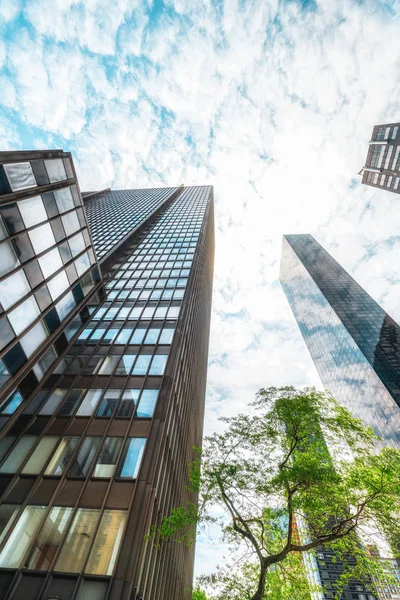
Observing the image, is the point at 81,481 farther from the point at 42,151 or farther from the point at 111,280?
the point at 111,280

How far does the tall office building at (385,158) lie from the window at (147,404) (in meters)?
100

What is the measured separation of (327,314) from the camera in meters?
129

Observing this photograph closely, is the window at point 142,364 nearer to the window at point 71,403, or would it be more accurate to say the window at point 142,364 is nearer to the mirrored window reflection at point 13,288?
the window at point 71,403

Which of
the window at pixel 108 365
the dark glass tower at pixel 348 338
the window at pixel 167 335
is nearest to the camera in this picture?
the window at pixel 108 365

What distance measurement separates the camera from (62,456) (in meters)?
15.6

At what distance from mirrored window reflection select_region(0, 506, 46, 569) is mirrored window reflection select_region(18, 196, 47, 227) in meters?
13.9

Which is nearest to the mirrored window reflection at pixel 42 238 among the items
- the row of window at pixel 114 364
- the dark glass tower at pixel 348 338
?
the row of window at pixel 114 364

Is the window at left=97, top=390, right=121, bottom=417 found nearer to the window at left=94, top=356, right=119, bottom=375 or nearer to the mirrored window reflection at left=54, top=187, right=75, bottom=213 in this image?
the window at left=94, top=356, right=119, bottom=375

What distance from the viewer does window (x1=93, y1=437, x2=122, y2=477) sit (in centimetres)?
1484

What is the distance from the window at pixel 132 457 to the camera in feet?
48.9

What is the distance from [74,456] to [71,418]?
8.61ft

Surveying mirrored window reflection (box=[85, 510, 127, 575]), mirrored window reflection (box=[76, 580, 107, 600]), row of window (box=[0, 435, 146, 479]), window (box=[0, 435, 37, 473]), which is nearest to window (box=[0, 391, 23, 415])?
row of window (box=[0, 435, 146, 479])

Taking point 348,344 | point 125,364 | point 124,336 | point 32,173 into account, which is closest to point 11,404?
point 125,364

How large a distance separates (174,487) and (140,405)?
329 inches
